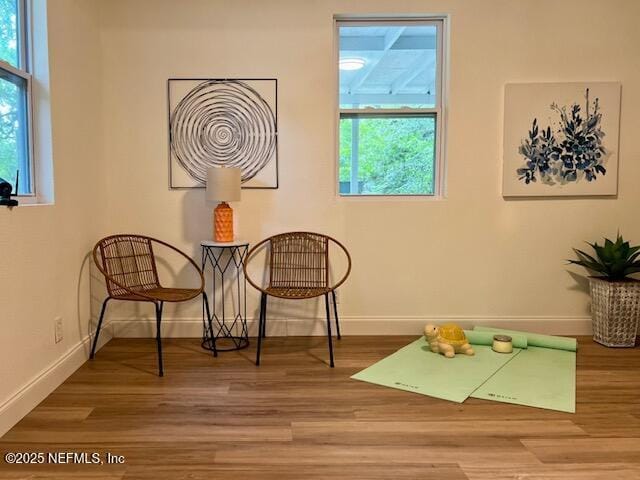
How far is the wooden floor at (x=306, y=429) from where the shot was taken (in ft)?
5.67

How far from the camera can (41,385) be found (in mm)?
2301

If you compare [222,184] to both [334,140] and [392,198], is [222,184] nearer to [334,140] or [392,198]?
[334,140]

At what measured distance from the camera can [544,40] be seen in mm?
3275

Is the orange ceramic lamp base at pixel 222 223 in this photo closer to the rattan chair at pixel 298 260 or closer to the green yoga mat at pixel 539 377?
the rattan chair at pixel 298 260

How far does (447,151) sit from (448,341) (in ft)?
4.17

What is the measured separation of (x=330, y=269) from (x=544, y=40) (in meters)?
2.09

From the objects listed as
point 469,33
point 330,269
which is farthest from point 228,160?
point 469,33

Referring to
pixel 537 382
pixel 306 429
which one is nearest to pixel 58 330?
pixel 306 429

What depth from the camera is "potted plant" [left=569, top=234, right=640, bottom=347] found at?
3.10m

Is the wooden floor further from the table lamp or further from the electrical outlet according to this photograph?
the table lamp

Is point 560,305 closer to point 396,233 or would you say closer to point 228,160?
point 396,233

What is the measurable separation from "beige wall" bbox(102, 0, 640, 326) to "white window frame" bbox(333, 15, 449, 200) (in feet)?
0.24

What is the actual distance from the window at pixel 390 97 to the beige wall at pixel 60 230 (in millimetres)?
1599

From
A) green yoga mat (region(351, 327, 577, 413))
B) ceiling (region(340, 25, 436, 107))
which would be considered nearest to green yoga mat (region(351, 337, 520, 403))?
green yoga mat (region(351, 327, 577, 413))
